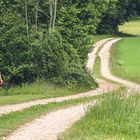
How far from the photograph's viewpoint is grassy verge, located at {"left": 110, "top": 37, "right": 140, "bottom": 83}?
149ft

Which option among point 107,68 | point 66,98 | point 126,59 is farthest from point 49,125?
point 126,59

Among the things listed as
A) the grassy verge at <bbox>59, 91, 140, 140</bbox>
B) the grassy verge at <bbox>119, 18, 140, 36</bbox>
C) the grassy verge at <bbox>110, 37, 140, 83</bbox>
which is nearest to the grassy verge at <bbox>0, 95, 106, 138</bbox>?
the grassy verge at <bbox>59, 91, 140, 140</bbox>

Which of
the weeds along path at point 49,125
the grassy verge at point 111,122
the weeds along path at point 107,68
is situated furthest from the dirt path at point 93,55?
the grassy verge at point 111,122

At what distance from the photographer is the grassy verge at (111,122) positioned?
14742mm

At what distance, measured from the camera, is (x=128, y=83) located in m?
40.2

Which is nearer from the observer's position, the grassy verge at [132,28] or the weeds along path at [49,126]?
the weeds along path at [49,126]

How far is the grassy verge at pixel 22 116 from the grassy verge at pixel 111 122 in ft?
5.36

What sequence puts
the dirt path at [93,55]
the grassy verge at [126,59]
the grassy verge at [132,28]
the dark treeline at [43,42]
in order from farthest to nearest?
the grassy verge at [132,28] < the dirt path at [93,55] < the grassy verge at [126,59] < the dark treeline at [43,42]

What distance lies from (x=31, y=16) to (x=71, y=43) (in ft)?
10.6

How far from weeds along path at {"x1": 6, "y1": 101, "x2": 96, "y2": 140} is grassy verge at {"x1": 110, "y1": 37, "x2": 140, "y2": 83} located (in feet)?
67.5

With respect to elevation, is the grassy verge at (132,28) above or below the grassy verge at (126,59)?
below

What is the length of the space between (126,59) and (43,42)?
82.9 feet

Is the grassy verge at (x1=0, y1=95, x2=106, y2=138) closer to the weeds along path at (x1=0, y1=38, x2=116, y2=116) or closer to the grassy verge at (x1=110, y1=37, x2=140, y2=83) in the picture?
the weeds along path at (x1=0, y1=38, x2=116, y2=116)

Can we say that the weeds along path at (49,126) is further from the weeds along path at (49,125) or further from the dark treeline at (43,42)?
the dark treeline at (43,42)
